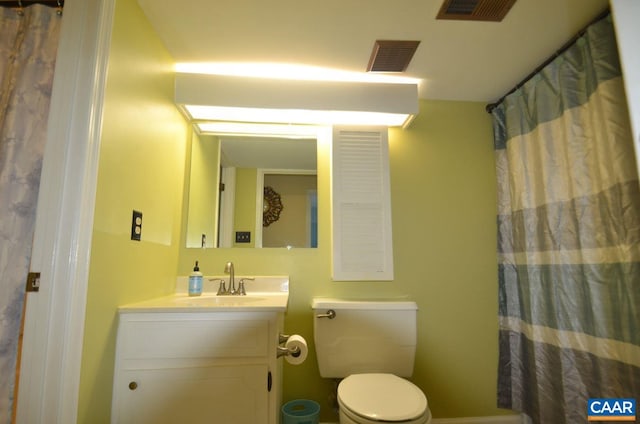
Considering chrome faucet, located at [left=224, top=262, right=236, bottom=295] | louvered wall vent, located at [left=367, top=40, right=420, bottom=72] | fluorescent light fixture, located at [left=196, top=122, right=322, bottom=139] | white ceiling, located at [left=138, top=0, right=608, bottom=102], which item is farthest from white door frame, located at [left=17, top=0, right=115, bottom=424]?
louvered wall vent, located at [left=367, top=40, right=420, bottom=72]

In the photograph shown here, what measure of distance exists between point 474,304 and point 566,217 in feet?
2.39

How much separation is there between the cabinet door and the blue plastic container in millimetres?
393

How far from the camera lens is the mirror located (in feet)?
6.13

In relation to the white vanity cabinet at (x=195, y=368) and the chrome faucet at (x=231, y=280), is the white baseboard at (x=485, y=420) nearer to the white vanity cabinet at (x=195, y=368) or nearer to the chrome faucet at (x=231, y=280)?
the white vanity cabinet at (x=195, y=368)

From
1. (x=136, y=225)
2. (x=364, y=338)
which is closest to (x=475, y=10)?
(x=364, y=338)

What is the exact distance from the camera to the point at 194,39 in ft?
4.91

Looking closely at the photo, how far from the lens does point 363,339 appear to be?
1.59m

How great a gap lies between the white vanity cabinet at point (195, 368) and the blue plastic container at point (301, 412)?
365mm

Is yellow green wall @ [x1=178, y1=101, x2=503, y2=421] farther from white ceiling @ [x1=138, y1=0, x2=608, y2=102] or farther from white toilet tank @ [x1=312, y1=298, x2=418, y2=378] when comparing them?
white ceiling @ [x1=138, y1=0, x2=608, y2=102]

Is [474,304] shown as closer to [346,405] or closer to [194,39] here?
[346,405]

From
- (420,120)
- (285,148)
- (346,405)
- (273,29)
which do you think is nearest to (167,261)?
(285,148)

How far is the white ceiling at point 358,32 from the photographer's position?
1323 mm

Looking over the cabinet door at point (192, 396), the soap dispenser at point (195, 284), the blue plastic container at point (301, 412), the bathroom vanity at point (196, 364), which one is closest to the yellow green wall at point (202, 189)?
the soap dispenser at point (195, 284)

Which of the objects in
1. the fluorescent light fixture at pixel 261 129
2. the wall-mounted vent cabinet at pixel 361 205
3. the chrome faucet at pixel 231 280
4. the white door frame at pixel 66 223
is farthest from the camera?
the fluorescent light fixture at pixel 261 129
